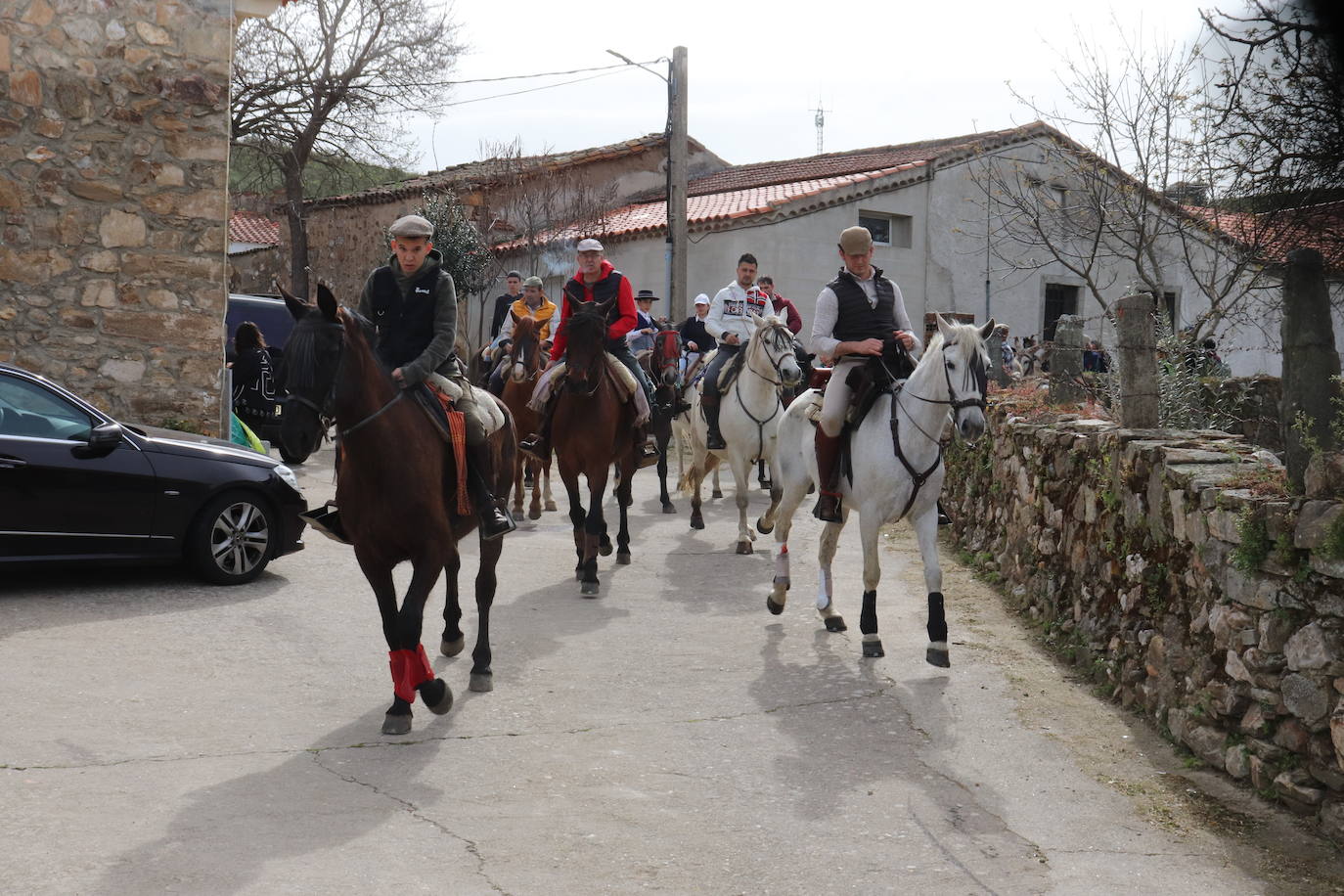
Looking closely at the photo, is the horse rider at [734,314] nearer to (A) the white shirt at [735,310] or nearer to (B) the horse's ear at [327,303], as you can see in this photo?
(A) the white shirt at [735,310]

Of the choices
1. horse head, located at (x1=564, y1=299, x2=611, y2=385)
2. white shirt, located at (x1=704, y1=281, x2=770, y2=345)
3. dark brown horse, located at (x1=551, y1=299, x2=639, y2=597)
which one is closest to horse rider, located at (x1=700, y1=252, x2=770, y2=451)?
white shirt, located at (x1=704, y1=281, x2=770, y2=345)

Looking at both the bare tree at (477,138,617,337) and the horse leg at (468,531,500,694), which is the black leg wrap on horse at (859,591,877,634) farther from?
the bare tree at (477,138,617,337)

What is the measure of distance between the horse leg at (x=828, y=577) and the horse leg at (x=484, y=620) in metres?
2.49

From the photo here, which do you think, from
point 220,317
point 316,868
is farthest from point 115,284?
point 316,868

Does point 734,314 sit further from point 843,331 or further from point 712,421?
point 843,331

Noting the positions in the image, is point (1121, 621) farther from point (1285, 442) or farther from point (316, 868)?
point (316, 868)

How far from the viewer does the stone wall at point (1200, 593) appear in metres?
5.01

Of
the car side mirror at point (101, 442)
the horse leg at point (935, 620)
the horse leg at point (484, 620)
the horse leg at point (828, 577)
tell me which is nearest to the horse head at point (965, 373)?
the horse leg at point (935, 620)

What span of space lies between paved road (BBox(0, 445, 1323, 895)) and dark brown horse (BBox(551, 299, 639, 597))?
100cm

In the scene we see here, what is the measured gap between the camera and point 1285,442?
18.0ft

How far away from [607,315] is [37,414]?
4.43 metres

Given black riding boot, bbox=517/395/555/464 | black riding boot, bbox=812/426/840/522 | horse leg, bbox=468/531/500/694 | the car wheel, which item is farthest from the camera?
black riding boot, bbox=517/395/555/464

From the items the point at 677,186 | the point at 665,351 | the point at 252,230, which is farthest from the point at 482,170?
the point at 665,351

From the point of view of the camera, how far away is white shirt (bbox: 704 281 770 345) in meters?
13.4
